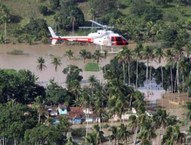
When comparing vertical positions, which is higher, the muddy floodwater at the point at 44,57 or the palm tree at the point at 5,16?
the palm tree at the point at 5,16

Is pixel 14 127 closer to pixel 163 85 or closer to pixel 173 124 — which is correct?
pixel 173 124

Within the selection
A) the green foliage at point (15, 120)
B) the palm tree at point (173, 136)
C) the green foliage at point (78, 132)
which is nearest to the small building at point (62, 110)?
the green foliage at point (78, 132)

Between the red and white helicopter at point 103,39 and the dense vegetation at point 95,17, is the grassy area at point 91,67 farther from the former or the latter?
the dense vegetation at point 95,17

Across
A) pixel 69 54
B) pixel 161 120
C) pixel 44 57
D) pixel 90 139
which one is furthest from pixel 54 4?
pixel 90 139

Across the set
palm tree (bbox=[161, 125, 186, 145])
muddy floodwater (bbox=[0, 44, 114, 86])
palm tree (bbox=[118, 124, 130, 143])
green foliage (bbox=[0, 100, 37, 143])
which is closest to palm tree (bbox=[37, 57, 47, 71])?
muddy floodwater (bbox=[0, 44, 114, 86])

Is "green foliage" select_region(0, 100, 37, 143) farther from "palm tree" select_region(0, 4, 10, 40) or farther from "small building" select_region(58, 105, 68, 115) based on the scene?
"palm tree" select_region(0, 4, 10, 40)

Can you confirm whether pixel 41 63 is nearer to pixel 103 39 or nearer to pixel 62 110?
pixel 62 110

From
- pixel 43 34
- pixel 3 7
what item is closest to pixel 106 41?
pixel 43 34

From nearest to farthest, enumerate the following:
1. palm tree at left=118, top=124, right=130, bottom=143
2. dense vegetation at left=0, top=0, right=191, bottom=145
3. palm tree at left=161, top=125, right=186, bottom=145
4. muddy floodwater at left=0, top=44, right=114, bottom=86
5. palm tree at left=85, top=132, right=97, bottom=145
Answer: palm tree at left=161, top=125, right=186, bottom=145 < palm tree at left=85, top=132, right=97, bottom=145 < palm tree at left=118, top=124, right=130, bottom=143 < dense vegetation at left=0, top=0, right=191, bottom=145 < muddy floodwater at left=0, top=44, right=114, bottom=86
